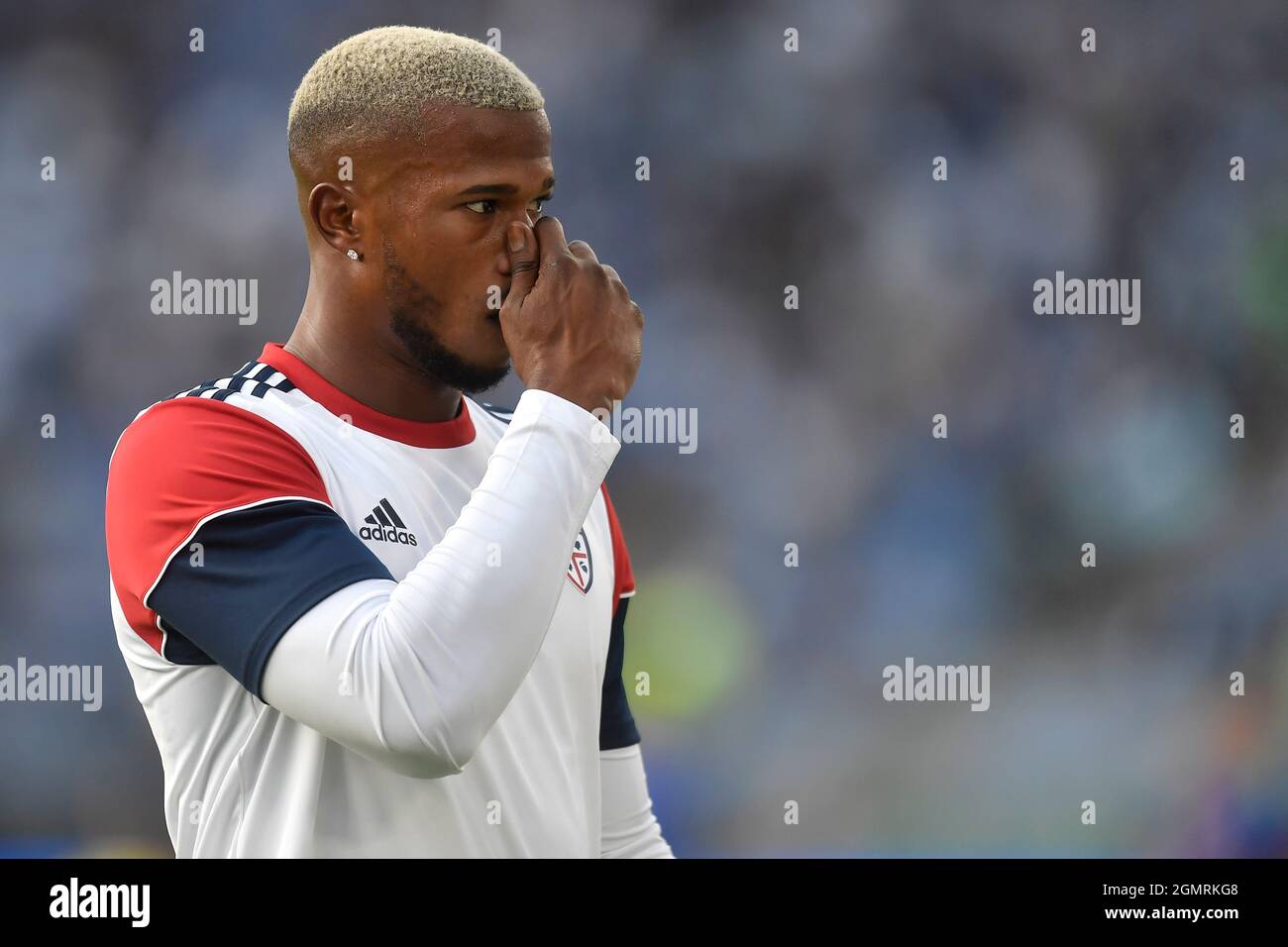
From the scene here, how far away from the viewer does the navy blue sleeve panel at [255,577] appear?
1.16m

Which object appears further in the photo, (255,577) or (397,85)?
(397,85)

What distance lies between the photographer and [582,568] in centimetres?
159

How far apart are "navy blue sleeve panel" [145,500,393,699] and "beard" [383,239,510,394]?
Answer: 300 millimetres

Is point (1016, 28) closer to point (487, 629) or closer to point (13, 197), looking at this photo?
point (13, 197)

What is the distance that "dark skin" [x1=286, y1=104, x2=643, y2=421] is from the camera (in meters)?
1.34

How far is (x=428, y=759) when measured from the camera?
115 centimetres

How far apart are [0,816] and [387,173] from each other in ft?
12.8

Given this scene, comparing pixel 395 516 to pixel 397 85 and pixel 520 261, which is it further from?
pixel 397 85

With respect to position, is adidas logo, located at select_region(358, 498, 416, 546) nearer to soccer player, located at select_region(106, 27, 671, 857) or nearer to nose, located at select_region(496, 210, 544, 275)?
soccer player, located at select_region(106, 27, 671, 857)

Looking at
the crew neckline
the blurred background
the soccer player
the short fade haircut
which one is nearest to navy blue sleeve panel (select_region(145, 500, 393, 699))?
the soccer player

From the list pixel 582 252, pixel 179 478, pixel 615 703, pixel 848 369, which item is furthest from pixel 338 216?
pixel 848 369

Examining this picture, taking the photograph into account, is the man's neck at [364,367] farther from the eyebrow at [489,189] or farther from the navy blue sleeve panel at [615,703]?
the navy blue sleeve panel at [615,703]

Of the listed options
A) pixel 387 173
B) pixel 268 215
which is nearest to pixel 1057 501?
pixel 268 215

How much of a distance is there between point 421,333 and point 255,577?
1.32 feet
